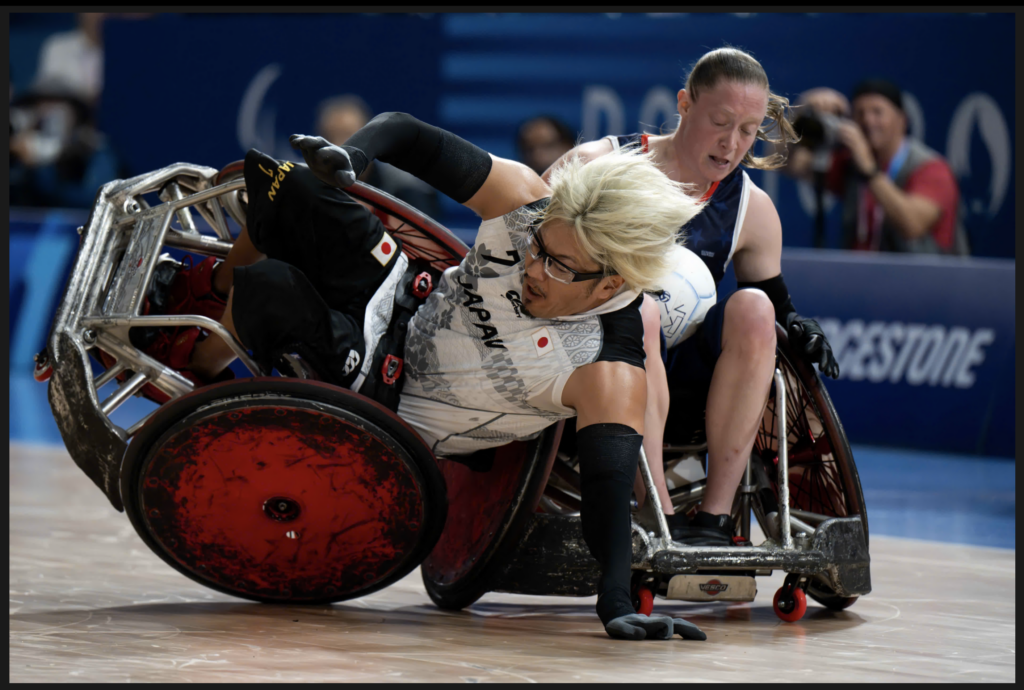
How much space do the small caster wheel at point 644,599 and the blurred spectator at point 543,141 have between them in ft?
14.6

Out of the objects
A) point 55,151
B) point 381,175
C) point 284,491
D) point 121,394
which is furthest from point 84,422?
point 55,151

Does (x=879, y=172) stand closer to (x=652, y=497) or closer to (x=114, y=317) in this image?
(x=652, y=497)

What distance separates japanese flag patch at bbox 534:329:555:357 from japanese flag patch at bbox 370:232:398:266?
0.43m

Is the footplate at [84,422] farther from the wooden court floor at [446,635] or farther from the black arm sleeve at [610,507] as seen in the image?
the black arm sleeve at [610,507]

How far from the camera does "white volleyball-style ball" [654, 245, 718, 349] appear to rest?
10.4 ft

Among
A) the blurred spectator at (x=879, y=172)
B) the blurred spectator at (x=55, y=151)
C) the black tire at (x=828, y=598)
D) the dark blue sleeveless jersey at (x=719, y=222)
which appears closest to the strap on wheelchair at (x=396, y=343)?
the dark blue sleeveless jersey at (x=719, y=222)

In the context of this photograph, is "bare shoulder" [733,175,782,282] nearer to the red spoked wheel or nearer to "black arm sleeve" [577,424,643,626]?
"black arm sleeve" [577,424,643,626]

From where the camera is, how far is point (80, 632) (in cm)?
259

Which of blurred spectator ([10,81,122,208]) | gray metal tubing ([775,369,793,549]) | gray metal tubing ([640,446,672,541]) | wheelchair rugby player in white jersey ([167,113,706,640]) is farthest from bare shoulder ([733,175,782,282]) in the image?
blurred spectator ([10,81,122,208])

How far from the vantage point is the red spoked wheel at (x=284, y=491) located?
2.61 meters

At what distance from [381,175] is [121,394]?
3.56 m

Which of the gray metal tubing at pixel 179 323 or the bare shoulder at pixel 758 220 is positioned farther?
the bare shoulder at pixel 758 220

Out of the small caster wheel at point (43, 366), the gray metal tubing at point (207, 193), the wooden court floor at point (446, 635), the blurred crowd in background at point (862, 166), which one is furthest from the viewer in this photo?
the blurred crowd in background at point (862, 166)

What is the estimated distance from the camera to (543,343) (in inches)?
108
